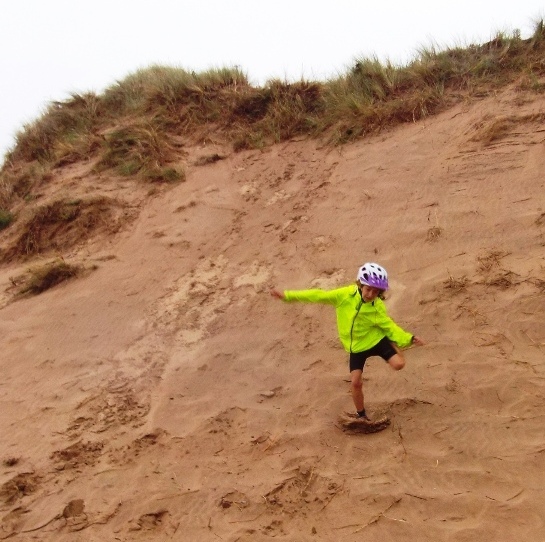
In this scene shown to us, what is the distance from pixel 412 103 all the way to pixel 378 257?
289cm

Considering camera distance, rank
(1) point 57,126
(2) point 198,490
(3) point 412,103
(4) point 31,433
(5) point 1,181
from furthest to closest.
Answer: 1. (1) point 57,126
2. (5) point 1,181
3. (3) point 412,103
4. (4) point 31,433
5. (2) point 198,490

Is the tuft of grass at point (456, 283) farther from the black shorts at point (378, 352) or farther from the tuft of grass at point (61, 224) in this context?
the tuft of grass at point (61, 224)

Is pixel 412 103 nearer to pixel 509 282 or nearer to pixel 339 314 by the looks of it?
pixel 509 282

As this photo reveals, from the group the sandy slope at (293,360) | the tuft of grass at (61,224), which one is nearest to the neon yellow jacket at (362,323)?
the sandy slope at (293,360)

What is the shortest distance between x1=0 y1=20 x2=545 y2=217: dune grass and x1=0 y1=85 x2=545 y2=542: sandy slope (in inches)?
17.0

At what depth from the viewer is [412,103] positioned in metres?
7.92

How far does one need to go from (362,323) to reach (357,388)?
1.49 ft

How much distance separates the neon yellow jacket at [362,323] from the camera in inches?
159

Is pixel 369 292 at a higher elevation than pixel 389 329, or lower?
higher

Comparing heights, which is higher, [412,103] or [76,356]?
[412,103]

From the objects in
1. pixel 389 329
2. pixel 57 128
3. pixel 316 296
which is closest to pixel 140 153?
pixel 57 128

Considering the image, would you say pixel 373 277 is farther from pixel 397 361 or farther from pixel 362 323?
pixel 397 361

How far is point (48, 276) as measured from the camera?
7.03 meters

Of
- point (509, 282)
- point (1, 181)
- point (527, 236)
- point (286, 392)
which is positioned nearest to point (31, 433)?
point (286, 392)
